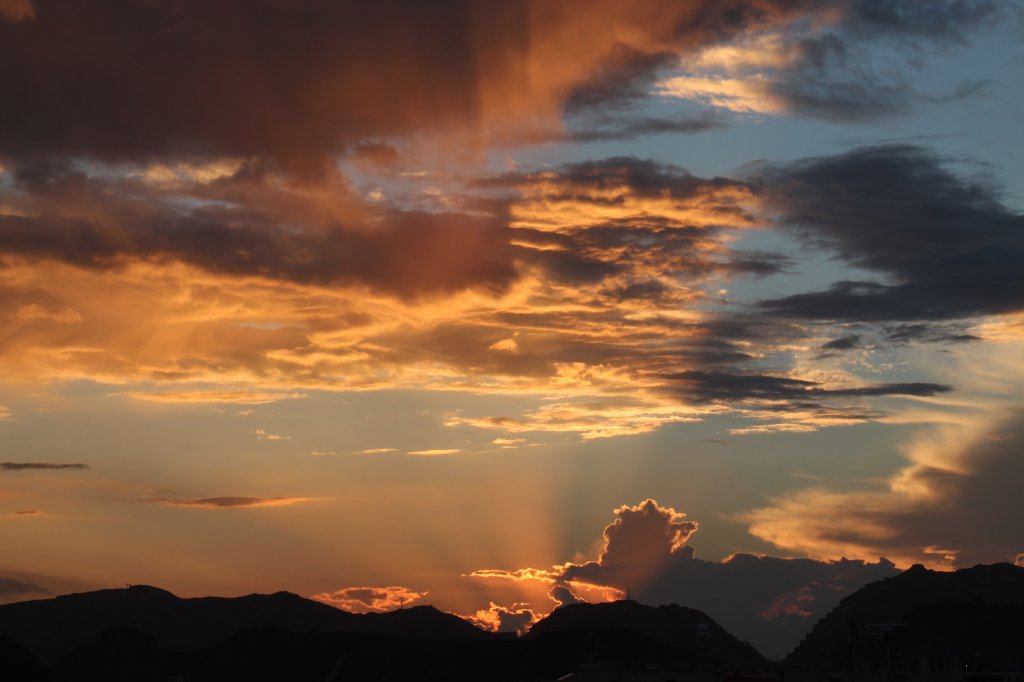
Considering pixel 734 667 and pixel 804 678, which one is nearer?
pixel 804 678

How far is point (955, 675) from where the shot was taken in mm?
136125

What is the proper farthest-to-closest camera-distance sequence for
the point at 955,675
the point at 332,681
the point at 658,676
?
the point at 332,681 → the point at 658,676 → the point at 955,675

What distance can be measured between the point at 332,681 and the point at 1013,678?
84899 mm

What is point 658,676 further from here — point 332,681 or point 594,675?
point 332,681

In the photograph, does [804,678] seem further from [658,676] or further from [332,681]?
[332,681]

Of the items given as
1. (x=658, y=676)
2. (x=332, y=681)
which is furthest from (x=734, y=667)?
(x=332, y=681)

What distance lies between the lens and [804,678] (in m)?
144

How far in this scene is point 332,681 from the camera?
163 meters

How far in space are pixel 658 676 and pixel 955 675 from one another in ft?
117

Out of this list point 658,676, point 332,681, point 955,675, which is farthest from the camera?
point 332,681

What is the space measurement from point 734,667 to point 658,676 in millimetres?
14786

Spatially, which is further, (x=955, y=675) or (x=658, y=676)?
(x=658, y=676)

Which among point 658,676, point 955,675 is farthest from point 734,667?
point 955,675

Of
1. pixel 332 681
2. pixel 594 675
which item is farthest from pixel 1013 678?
pixel 332 681
